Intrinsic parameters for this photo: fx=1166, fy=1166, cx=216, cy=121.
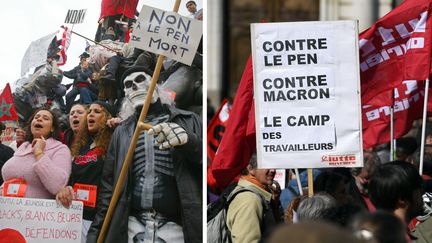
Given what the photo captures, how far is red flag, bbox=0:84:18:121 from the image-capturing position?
23.8ft

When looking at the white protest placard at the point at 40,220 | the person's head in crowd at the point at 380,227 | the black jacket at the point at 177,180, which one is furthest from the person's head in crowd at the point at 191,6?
the person's head in crowd at the point at 380,227

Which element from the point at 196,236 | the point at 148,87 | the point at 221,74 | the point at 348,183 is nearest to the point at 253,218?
the point at 196,236

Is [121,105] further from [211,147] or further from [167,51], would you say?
[211,147]

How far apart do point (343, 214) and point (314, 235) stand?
7.37 ft

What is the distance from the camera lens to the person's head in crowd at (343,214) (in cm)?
522

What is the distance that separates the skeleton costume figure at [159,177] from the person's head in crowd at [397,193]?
1.38 m

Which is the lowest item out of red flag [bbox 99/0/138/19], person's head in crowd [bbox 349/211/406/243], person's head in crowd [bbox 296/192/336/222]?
person's head in crowd [bbox 349/211/406/243]

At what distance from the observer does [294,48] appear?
24.0ft

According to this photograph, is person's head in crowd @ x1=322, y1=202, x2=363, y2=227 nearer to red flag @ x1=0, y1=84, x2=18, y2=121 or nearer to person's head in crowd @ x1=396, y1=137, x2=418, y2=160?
red flag @ x1=0, y1=84, x2=18, y2=121

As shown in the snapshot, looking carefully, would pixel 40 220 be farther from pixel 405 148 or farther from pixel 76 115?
pixel 405 148

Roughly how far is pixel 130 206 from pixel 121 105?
60 centimetres

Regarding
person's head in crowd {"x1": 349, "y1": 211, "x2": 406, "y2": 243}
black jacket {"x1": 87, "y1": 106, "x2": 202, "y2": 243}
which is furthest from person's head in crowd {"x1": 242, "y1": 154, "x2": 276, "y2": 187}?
person's head in crowd {"x1": 349, "y1": 211, "x2": 406, "y2": 243}

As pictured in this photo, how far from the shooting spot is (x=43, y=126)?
7113 millimetres

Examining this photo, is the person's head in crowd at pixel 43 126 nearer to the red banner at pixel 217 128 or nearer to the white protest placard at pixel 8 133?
the white protest placard at pixel 8 133
